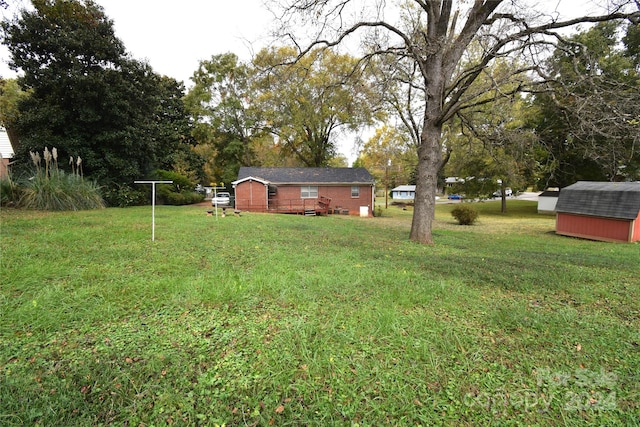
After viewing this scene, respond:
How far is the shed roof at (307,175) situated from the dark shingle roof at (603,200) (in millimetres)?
12737

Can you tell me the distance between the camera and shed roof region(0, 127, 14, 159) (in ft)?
53.2

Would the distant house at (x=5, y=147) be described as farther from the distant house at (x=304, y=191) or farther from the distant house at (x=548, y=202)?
the distant house at (x=548, y=202)

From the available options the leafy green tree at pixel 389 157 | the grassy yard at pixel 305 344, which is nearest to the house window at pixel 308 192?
the leafy green tree at pixel 389 157

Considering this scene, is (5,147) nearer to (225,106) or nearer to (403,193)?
(225,106)

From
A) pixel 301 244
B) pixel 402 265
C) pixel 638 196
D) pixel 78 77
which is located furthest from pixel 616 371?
pixel 78 77

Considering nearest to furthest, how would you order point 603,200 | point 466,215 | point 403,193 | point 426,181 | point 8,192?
point 426,181 → point 8,192 → point 603,200 → point 466,215 → point 403,193

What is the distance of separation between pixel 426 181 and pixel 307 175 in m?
16.2

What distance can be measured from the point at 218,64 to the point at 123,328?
3301 cm

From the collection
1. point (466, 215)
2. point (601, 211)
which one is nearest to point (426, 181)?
point (601, 211)

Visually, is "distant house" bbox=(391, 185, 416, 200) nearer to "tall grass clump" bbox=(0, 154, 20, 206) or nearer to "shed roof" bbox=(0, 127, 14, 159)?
"shed roof" bbox=(0, 127, 14, 159)

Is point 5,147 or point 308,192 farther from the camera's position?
point 308,192

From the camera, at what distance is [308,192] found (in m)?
23.3

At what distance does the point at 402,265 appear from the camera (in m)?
5.56

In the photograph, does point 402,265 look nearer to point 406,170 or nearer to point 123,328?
point 123,328
